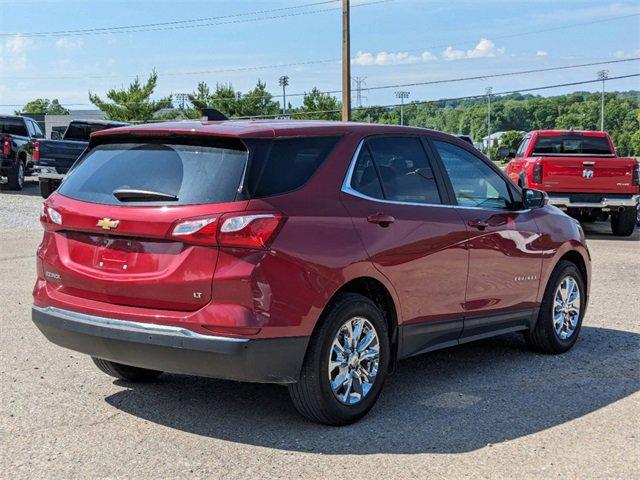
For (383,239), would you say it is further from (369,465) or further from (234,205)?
(369,465)

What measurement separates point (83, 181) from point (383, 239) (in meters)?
1.88

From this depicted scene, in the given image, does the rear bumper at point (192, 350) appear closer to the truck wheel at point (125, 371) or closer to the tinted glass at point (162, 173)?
the tinted glass at point (162, 173)

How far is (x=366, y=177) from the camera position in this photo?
518cm

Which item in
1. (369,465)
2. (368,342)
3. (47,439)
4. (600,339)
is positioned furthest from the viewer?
(600,339)

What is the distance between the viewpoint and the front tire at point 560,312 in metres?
6.68

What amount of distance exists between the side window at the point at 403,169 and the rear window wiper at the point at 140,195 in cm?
142

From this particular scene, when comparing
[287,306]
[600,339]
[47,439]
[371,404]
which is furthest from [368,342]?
[600,339]

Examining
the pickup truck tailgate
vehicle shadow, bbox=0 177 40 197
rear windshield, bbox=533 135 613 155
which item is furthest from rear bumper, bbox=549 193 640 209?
vehicle shadow, bbox=0 177 40 197

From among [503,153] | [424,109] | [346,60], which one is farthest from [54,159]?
[424,109]

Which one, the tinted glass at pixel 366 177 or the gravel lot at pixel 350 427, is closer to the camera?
the gravel lot at pixel 350 427

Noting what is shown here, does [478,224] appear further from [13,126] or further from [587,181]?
[13,126]

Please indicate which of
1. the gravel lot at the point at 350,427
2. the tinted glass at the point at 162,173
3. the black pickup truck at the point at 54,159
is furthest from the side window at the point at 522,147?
the tinted glass at the point at 162,173

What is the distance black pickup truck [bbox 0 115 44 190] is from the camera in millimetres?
23672

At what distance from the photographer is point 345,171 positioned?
5016 millimetres
